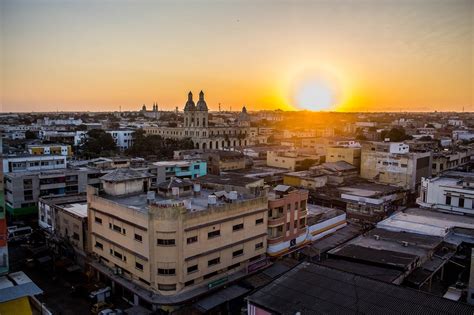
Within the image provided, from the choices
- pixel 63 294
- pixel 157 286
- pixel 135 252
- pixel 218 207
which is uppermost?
pixel 218 207

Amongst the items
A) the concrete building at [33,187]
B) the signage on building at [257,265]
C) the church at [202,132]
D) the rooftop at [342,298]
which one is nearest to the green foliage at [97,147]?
the church at [202,132]

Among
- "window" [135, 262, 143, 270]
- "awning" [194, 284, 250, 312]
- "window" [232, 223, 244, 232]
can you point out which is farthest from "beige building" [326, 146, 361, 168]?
"window" [135, 262, 143, 270]

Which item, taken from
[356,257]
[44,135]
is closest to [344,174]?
[356,257]

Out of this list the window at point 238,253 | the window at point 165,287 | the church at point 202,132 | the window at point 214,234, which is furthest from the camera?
the church at point 202,132

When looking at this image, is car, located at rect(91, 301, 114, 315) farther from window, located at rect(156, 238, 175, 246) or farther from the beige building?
the beige building

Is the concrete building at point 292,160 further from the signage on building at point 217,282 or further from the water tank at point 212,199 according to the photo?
the signage on building at point 217,282

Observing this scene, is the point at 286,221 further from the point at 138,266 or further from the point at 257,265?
the point at 138,266

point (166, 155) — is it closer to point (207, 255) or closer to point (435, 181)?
point (435, 181)
